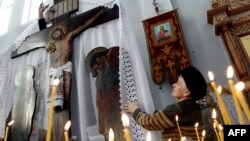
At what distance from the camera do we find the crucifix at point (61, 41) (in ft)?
6.64

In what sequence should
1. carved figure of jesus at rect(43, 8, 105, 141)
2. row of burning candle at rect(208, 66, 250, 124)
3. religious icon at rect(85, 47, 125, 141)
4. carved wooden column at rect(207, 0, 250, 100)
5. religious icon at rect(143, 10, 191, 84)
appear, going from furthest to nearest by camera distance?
religious icon at rect(143, 10, 191, 84)
carved wooden column at rect(207, 0, 250, 100)
carved figure of jesus at rect(43, 8, 105, 141)
religious icon at rect(85, 47, 125, 141)
row of burning candle at rect(208, 66, 250, 124)

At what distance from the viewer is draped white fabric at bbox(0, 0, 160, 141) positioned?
1.69 metres

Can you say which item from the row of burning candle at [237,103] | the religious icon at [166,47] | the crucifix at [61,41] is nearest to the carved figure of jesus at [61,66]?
the crucifix at [61,41]

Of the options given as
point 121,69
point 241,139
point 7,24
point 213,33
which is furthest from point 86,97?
point 7,24

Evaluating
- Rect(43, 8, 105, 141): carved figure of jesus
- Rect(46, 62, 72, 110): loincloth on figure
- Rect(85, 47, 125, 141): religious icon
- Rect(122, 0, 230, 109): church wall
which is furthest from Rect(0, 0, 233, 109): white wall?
Rect(46, 62, 72, 110): loincloth on figure

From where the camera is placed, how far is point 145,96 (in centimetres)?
166

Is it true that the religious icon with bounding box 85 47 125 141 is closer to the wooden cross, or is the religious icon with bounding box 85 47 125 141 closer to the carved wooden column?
the wooden cross

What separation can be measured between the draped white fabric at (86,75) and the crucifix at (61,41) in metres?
0.07

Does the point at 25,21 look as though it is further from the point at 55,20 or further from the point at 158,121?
the point at 158,121

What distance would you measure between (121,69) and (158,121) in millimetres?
540

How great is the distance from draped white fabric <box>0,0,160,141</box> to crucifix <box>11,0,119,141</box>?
7 cm

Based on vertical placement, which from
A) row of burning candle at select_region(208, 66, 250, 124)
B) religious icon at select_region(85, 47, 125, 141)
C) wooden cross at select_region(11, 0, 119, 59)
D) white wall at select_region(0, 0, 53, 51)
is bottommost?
row of burning candle at select_region(208, 66, 250, 124)

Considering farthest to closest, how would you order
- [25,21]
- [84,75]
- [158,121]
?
[25,21]
[84,75]
[158,121]

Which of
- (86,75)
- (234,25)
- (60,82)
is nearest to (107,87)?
(86,75)
